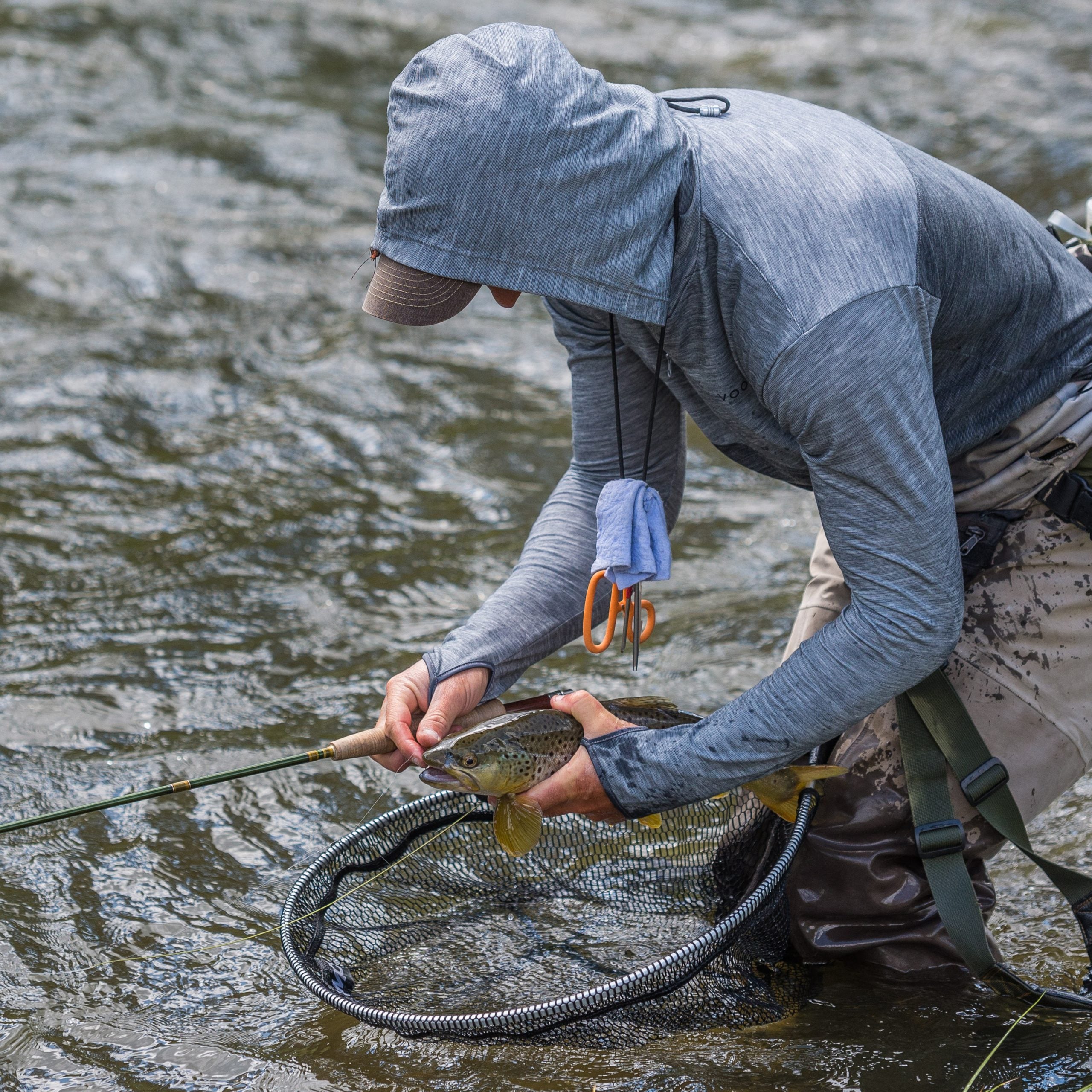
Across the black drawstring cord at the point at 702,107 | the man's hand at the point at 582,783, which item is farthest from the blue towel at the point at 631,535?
the black drawstring cord at the point at 702,107

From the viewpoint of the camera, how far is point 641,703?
2.49 metres

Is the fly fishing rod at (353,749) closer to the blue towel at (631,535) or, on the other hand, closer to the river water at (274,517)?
the blue towel at (631,535)

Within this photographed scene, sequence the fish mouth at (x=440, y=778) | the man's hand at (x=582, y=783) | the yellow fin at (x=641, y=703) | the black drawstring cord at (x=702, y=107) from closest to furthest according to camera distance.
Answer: the black drawstring cord at (x=702, y=107) < the man's hand at (x=582, y=783) < the fish mouth at (x=440, y=778) < the yellow fin at (x=641, y=703)

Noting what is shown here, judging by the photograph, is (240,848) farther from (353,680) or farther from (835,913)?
(835,913)

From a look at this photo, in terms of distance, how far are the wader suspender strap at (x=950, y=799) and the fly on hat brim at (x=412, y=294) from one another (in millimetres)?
1067

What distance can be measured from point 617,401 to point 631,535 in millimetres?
266

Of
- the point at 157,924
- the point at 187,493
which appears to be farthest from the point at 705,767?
the point at 187,493

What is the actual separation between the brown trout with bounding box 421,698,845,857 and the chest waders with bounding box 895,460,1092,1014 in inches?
6.2

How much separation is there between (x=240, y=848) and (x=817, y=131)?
2.16m

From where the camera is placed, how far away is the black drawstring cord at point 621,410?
224 cm

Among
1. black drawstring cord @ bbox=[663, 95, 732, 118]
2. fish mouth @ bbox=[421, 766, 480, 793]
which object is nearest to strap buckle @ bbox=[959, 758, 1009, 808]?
fish mouth @ bbox=[421, 766, 480, 793]

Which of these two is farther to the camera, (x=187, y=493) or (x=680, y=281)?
(x=187, y=493)

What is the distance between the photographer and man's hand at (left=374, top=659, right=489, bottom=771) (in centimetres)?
239

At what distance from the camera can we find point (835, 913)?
2490 millimetres
